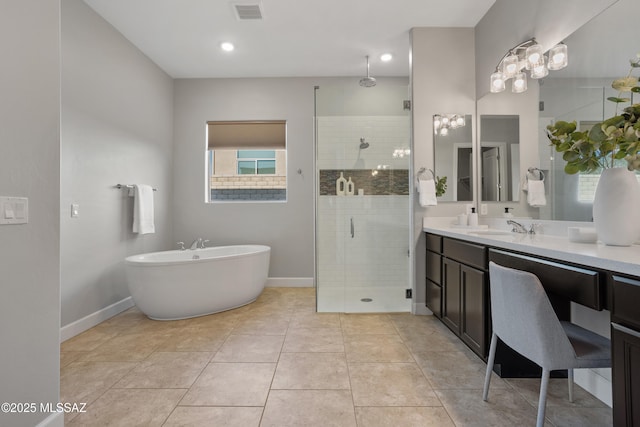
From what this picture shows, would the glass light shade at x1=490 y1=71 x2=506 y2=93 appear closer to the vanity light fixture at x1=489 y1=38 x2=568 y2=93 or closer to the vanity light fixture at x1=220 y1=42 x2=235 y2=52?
the vanity light fixture at x1=489 y1=38 x2=568 y2=93

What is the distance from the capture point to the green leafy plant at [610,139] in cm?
126

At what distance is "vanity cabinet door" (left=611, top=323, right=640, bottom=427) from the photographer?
93cm

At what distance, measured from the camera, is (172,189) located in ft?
13.5

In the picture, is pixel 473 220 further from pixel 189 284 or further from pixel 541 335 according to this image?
pixel 189 284

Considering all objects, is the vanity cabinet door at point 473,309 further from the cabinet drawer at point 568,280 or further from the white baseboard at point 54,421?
the white baseboard at point 54,421

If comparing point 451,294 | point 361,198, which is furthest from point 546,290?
point 361,198

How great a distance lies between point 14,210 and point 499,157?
10.4 ft

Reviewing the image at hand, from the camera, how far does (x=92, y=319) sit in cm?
271

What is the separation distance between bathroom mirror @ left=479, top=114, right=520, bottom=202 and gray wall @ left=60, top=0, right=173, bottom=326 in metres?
3.64

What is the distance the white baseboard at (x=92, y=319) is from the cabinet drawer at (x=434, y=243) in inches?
125

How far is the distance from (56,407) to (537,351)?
6.95 ft

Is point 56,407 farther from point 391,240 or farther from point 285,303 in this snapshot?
point 391,240

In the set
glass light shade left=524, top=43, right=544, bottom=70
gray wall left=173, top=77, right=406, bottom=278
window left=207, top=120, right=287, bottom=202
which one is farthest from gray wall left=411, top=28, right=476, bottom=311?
window left=207, top=120, right=287, bottom=202

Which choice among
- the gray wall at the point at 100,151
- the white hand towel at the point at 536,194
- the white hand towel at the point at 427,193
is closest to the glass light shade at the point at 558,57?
the white hand towel at the point at 536,194
